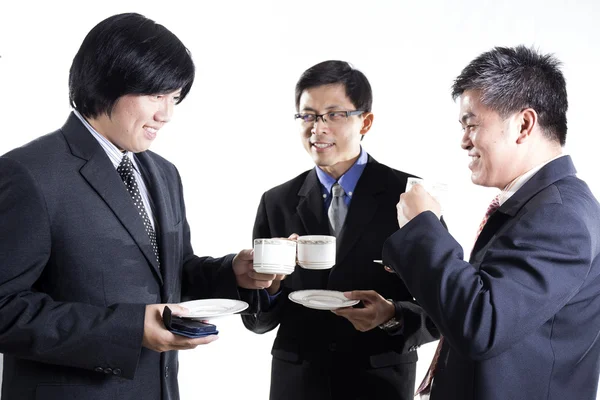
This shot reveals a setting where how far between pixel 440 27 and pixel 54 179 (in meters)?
2.74

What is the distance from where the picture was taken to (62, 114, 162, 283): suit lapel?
1.58 metres

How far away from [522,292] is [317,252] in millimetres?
767

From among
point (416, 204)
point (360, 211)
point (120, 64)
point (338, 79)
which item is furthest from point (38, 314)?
point (338, 79)

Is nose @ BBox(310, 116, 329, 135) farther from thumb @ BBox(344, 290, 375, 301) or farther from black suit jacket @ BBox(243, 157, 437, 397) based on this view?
thumb @ BBox(344, 290, 375, 301)

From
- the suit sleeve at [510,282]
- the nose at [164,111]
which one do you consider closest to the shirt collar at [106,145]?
the nose at [164,111]

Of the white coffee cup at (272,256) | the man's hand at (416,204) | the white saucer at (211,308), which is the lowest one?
the white saucer at (211,308)

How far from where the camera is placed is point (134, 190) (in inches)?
67.7

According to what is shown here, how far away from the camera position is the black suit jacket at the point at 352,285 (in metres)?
2.12

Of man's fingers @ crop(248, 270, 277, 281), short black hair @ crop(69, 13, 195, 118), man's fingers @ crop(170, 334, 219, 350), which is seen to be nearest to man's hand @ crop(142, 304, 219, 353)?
man's fingers @ crop(170, 334, 219, 350)

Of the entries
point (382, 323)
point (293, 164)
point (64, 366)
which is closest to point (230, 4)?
point (293, 164)

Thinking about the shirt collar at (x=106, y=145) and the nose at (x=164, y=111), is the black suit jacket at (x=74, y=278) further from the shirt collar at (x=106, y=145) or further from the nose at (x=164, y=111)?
the nose at (x=164, y=111)

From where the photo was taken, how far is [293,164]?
355cm

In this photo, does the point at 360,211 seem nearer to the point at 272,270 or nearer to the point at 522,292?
the point at 272,270

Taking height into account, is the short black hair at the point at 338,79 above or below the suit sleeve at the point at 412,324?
above
